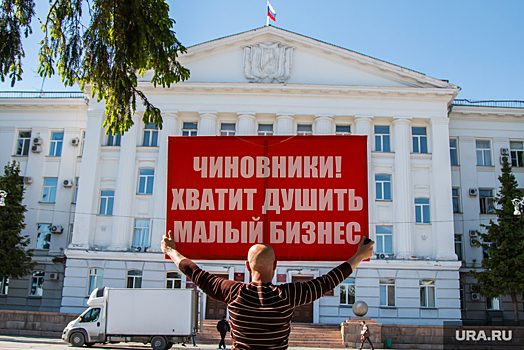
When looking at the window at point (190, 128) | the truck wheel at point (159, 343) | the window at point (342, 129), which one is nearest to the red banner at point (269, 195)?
the truck wheel at point (159, 343)

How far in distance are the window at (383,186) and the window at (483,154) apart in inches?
280

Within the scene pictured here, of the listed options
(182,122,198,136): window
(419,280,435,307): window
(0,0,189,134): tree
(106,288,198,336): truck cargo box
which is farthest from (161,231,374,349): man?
(182,122,198,136): window

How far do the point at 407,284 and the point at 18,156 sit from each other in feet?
85.9

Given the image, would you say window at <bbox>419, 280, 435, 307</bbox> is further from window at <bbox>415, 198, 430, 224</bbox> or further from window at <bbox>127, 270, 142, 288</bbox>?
window at <bbox>127, 270, 142, 288</bbox>

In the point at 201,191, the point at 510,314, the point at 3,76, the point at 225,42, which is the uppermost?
the point at 225,42

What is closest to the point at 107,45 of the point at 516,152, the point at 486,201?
the point at 486,201

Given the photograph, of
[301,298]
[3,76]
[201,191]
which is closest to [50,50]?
[3,76]

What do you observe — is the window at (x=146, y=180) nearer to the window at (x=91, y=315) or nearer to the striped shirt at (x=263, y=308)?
the window at (x=91, y=315)

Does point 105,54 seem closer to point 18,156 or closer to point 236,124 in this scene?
point 236,124

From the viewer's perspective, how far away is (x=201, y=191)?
4.05 meters

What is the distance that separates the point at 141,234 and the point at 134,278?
2593mm

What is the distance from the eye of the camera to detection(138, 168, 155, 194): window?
99.6ft

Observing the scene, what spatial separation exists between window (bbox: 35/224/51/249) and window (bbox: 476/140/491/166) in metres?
28.4

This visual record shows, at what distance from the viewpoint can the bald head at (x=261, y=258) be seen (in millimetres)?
3119
